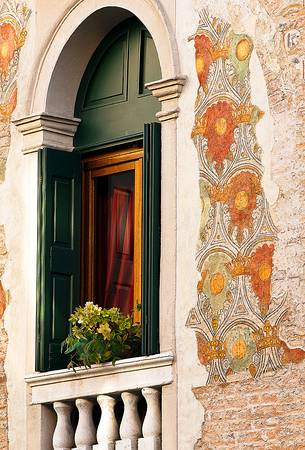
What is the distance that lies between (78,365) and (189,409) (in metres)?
1.33

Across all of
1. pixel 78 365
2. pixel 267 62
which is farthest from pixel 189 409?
pixel 267 62

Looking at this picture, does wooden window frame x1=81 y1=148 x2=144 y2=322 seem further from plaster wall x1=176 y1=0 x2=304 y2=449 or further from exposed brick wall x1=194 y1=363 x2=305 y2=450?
exposed brick wall x1=194 y1=363 x2=305 y2=450

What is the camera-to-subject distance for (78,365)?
1461 centimetres

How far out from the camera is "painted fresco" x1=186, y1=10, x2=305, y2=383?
1321 cm

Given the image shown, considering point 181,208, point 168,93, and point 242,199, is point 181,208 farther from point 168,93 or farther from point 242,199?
point 168,93

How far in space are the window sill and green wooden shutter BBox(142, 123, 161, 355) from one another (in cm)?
14

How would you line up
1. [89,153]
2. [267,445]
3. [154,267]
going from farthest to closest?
[89,153] → [154,267] → [267,445]

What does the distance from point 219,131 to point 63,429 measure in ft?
9.02

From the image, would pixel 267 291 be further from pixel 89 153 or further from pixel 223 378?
pixel 89 153

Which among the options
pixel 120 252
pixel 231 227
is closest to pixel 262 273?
pixel 231 227

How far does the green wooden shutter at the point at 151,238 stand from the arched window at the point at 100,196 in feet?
1.42

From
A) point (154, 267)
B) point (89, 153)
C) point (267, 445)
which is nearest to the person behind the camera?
point (267, 445)

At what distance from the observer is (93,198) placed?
50.5 ft

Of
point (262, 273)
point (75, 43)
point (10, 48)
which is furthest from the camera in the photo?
point (10, 48)
